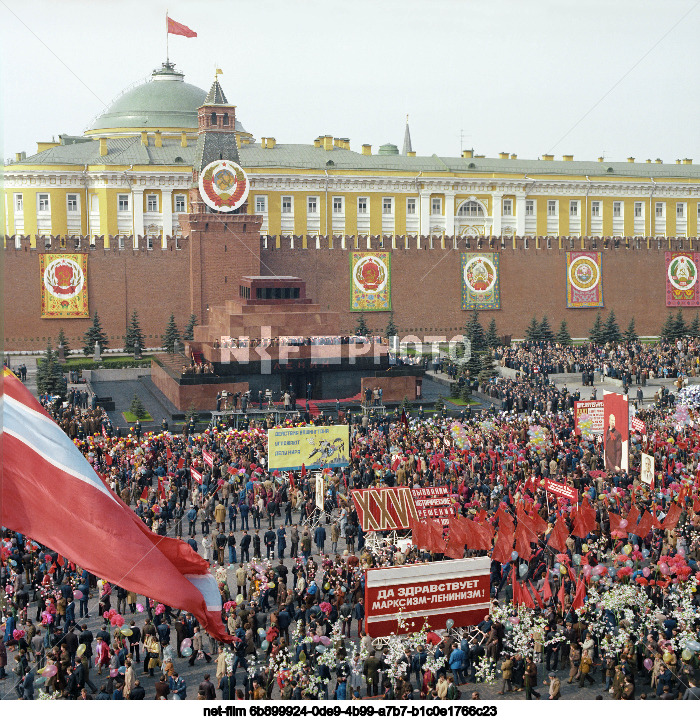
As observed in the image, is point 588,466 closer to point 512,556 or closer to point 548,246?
point 512,556

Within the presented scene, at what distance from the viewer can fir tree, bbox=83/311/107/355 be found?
46344 millimetres

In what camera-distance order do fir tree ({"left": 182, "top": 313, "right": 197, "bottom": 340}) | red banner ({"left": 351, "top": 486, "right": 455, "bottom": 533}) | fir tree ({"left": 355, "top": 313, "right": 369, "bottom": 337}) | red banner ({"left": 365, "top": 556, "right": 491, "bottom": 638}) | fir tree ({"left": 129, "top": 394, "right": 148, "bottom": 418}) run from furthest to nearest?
fir tree ({"left": 355, "top": 313, "right": 369, "bottom": 337}) < fir tree ({"left": 182, "top": 313, "right": 197, "bottom": 340}) < fir tree ({"left": 129, "top": 394, "right": 148, "bottom": 418}) < red banner ({"left": 351, "top": 486, "right": 455, "bottom": 533}) < red banner ({"left": 365, "top": 556, "right": 491, "bottom": 638})

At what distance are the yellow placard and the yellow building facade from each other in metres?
37.7

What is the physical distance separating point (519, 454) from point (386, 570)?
39.2 feet

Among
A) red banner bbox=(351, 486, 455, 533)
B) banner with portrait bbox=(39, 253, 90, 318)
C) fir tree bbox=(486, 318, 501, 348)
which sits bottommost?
red banner bbox=(351, 486, 455, 533)

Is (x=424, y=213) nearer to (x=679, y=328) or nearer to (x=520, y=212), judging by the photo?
(x=520, y=212)

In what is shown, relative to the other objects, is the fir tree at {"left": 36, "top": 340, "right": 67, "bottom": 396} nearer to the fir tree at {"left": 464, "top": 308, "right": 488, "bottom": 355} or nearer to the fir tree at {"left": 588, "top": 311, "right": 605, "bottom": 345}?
the fir tree at {"left": 464, "top": 308, "right": 488, "bottom": 355}

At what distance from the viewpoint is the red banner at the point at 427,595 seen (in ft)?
42.9

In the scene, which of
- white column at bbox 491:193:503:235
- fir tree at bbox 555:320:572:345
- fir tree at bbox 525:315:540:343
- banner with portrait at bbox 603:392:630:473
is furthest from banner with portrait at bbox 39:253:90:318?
banner with portrait at bbox 603:392:630:473

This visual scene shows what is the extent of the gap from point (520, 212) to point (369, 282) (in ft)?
67.2

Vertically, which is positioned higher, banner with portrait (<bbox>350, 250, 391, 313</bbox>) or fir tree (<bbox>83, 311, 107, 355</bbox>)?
banner with portrait (<bbox>350, 250, 391, 313</bbox>)

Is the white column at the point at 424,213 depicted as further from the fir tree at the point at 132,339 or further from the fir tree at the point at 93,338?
the fir tree at the point at 93,338
